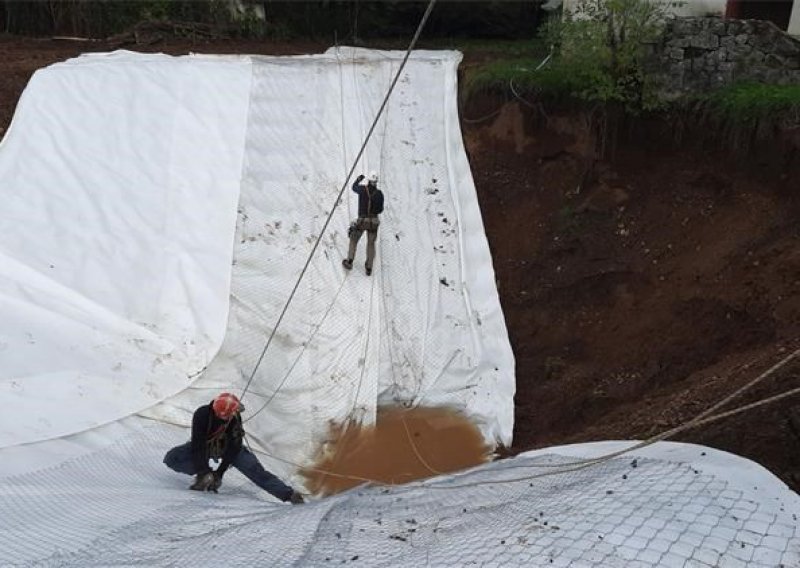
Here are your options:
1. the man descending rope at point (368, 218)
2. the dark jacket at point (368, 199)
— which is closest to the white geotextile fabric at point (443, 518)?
the man descending rope at point (368, 218)

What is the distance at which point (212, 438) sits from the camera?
4.24 m

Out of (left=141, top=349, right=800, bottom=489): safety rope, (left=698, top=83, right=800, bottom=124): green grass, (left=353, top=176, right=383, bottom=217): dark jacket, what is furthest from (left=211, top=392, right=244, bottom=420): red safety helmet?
(left=698, top=83, right=800, bottom=124): green grass

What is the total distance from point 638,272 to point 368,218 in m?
2.87

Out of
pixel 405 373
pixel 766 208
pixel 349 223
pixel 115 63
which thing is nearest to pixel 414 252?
pixel 349 223

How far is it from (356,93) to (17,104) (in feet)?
14.1

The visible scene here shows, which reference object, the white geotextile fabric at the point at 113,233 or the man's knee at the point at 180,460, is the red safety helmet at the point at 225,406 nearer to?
the man's knee at the point at 180,460

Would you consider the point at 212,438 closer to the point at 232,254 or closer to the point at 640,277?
the point at 232,254

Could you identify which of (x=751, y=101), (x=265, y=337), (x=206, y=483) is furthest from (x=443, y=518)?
(x=751, y=101)

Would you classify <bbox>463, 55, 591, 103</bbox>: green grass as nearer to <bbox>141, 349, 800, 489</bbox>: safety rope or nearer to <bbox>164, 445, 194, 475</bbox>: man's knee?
<bbox>141, 349, 800, 489</bbox>: safety rope

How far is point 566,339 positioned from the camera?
705 cm

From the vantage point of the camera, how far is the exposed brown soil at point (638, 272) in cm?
512

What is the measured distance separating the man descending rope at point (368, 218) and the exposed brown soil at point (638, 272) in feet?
5.48

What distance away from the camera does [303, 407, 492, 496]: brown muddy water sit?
5336 millimetres

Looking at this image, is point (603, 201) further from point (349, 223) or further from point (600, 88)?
point (349, 223)
